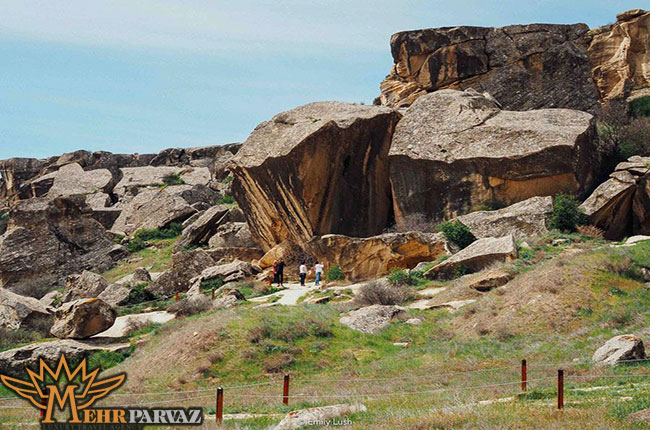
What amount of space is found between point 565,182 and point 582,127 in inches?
104

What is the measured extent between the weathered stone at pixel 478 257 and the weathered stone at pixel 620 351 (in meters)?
8.71

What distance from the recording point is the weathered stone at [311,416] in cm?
1013

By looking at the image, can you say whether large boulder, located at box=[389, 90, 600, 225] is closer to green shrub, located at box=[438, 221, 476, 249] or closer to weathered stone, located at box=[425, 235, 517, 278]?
green shrub, located at box=[438, 221, 476, 249]

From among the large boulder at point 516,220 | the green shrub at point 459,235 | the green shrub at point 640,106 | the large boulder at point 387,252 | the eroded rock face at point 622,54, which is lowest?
the large boulder at point 387,252

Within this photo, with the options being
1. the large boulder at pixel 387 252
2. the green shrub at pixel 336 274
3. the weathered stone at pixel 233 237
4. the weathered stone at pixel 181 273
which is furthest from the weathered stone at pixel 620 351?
the weathered stone at pixel 233 237

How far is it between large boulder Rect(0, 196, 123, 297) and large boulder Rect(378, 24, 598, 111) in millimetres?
19972

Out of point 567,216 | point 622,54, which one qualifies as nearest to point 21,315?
point 567,216

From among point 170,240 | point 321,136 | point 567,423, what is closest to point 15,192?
point 170,240

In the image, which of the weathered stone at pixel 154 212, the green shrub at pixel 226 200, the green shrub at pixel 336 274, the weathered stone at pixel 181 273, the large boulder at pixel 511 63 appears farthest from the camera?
the green shrub at pixel 226 200

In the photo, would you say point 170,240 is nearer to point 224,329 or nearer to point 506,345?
point 224,329

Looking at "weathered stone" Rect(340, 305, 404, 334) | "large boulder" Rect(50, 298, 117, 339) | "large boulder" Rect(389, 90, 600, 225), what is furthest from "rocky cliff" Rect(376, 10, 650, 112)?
"large boulder" Rect(50, 298, 117, 339)

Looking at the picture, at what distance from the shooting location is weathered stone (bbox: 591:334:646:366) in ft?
47.2

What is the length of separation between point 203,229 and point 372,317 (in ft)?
70.7

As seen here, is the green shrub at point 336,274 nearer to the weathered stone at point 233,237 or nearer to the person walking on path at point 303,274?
the person walking on path at point 303,274
